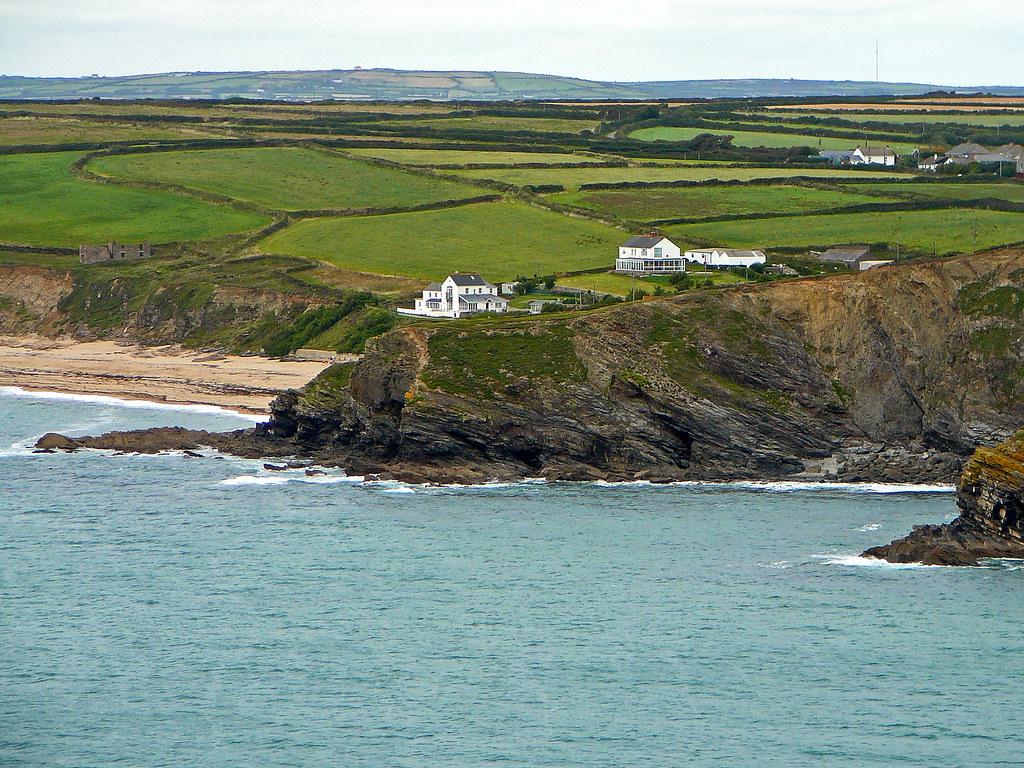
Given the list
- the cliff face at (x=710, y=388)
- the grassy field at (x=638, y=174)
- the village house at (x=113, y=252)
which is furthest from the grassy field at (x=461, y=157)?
the cliff face at (x=710, y=388)

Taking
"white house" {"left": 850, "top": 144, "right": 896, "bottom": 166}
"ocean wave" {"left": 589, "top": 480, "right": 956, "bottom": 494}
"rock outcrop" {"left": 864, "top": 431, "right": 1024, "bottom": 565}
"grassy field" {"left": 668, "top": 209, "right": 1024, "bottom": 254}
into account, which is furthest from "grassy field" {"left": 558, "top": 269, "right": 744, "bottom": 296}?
"white house" {"left": 850, "top": 144, "right": 896, "bottom": 166}

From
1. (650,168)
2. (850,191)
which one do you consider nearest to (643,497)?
(850,191)

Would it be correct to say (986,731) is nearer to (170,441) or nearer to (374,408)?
(374,408)

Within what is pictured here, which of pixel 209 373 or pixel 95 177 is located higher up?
pixel 95 177

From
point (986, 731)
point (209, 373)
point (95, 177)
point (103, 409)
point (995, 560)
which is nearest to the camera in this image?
point (986, 731)

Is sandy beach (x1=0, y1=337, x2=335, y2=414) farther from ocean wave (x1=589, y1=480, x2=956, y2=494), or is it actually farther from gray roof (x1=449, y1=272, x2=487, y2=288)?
ocean wave (x1=589, y1=480, x2=956, y2=494)

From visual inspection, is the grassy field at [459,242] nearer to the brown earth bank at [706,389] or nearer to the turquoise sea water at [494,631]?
the brown earth bank at [706,389]
